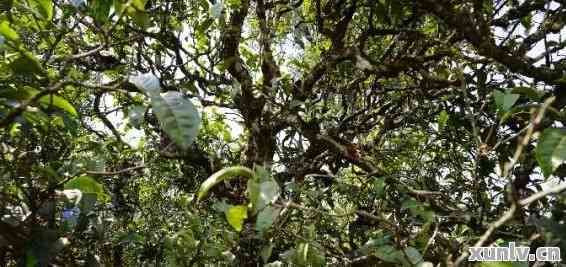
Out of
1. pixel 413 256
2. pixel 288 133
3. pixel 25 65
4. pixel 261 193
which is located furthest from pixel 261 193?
pixel 288 133

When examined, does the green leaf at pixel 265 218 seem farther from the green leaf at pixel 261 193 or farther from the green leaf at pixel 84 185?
the green leaf at pixel 84 185

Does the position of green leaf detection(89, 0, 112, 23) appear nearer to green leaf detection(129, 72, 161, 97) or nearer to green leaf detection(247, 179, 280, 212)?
green leaf detection(129, 72, 161, 97)

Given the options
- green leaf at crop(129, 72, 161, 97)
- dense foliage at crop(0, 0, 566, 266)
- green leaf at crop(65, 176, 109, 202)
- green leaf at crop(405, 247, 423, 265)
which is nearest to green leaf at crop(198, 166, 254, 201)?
dense foliage at crop(0, 0, 566, 266)

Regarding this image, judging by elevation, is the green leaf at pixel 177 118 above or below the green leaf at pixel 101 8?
below

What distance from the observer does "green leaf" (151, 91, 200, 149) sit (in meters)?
0.82

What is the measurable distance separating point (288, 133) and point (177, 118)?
6.18ft

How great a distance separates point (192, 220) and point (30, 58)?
2.85 ft

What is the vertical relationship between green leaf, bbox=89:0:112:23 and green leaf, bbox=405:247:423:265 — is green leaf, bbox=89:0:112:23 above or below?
above

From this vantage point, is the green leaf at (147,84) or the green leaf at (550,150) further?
the green leaf at (550,150)

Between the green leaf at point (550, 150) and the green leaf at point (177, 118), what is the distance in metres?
0.71

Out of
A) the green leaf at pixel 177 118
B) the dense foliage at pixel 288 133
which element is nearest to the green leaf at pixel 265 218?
the dense foliage at pixel 288 133

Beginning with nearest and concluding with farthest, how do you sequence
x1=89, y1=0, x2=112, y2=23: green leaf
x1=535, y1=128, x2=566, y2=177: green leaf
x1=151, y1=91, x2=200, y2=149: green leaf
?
x1=151, y1=91, x2=200, y2=149: green leaf
x1=535, y1=128, x2=566, y2=177: green leaf
x1=89, y1=0, x2=112, y2=23: green leaf

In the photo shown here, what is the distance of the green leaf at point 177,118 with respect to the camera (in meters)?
0.82

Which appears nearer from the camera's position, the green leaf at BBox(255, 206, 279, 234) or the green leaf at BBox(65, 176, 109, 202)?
the green leaf at BBox(255, 206, 279, 234)
